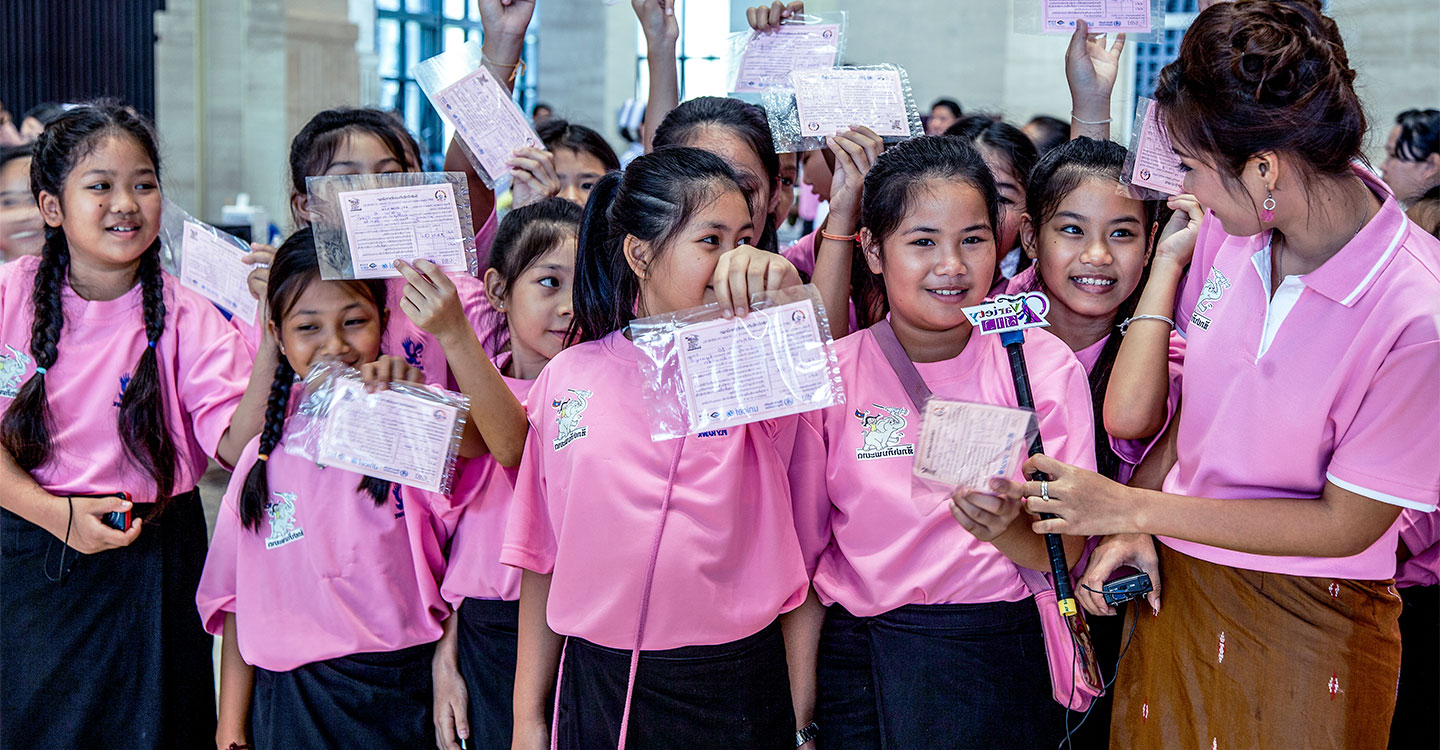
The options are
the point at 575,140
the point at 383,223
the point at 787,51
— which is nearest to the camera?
the point at 383,223

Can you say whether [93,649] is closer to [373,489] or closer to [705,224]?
[373,489]

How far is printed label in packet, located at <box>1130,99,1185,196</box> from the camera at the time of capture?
6.22ft

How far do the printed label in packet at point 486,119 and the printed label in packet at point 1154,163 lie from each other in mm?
1239

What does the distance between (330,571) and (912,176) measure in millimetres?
1234

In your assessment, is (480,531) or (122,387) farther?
(122,387)

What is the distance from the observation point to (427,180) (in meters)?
1.92

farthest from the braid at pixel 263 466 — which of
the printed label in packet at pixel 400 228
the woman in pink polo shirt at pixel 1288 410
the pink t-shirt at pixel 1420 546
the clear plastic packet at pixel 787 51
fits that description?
the pink t-shirt at pixel 1420 546

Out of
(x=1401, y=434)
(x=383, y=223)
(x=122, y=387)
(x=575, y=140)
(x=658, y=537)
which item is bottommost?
(x=658, y=537)

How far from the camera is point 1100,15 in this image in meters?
2.29

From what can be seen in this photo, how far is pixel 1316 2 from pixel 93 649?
249cm

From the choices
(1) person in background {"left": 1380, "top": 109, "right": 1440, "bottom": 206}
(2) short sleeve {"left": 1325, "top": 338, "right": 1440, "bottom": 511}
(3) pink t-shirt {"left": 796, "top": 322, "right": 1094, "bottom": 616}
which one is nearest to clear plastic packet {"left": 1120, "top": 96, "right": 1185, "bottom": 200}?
(3) pink t-shirt {"left": 796, "top": 322, "right": 1094, "bottom": 616}

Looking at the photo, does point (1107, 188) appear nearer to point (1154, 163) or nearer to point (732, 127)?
point (1154, 163)

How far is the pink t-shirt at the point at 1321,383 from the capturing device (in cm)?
140

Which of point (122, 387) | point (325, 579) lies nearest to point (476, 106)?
point (122, 387)
